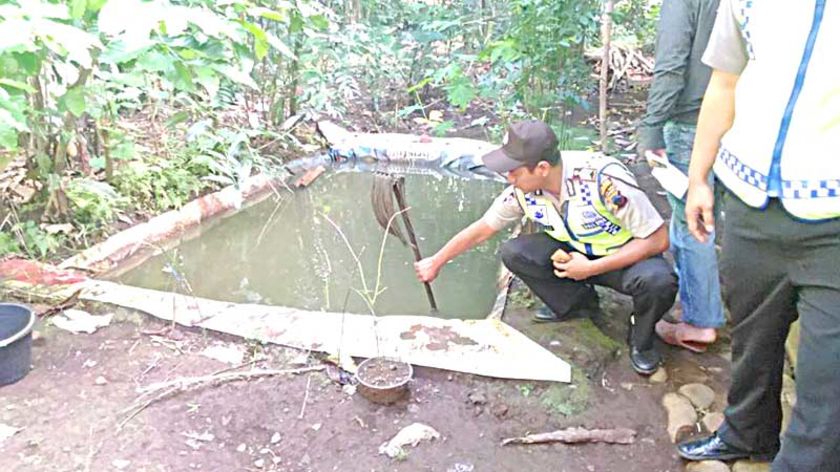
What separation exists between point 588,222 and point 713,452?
851 mm

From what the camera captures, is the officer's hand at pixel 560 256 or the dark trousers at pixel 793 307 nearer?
the dark trousers at pixel 793 307

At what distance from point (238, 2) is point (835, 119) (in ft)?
6.14

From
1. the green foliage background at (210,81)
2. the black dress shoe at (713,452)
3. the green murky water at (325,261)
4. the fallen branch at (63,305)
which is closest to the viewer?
the black dress shoe at (713,452)

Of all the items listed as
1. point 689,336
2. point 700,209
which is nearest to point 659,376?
point 689,336

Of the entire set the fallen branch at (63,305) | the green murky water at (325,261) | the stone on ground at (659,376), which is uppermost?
the fallen branch at (63,305)

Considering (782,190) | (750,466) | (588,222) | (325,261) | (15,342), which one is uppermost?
(782,190)

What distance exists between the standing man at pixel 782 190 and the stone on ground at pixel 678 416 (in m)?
0.60

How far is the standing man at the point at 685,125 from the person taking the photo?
2.54 m

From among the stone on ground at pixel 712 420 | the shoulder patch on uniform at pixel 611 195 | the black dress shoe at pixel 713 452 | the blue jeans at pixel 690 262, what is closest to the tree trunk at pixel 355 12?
the blue jeans at pixel 690 262

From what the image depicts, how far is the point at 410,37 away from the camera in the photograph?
6984 millimetres

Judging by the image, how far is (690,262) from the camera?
8.63ft

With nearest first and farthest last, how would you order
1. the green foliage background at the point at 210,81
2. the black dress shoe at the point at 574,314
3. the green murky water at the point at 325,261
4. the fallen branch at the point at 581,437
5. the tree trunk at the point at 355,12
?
the green foliage background at the point at 210,81 < the fallen branch at the point at 581,437 < the black dress shoe at the point at 574,314 < the green murky water at the point at 325,261 < the tree trunk at the point at 355,12

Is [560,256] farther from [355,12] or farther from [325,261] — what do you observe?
[355,12]

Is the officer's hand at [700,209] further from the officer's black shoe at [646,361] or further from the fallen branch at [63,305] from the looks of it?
the fallen branch at [63,305]
